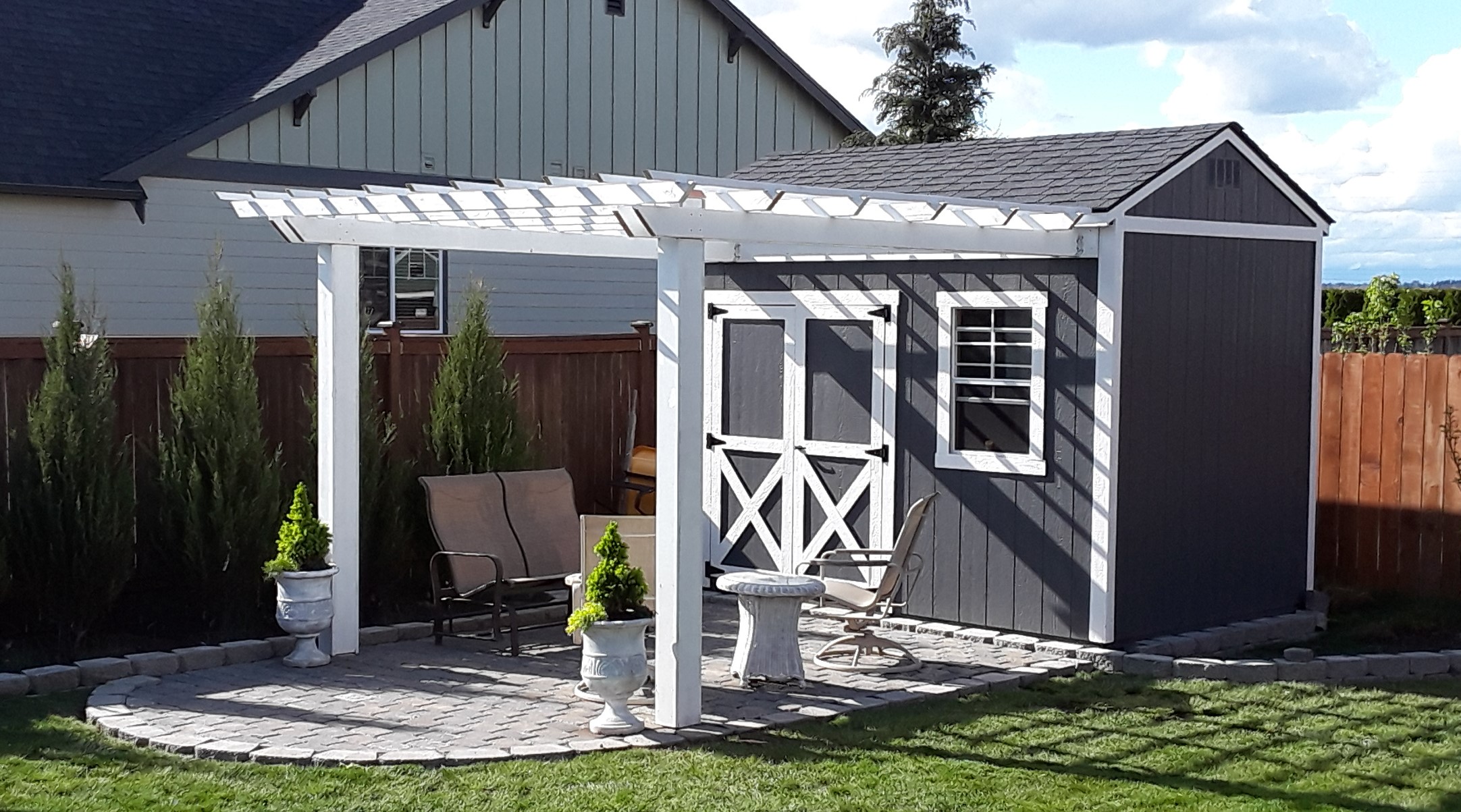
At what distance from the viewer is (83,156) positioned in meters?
12.1

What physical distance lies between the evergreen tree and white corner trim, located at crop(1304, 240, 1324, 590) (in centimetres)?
486

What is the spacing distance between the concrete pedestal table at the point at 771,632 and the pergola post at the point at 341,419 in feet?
7.55

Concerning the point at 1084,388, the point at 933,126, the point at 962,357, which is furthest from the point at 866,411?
the point at 933,126

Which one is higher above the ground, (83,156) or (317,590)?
(83,156)

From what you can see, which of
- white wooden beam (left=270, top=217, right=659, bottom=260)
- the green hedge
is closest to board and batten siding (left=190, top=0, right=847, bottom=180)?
white wooden beam (left=270, top=217, right=659, bottom=260)

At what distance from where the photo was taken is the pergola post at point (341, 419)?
28.5 feet

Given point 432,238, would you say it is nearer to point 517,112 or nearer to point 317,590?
point 317,590

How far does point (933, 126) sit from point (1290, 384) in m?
16.3

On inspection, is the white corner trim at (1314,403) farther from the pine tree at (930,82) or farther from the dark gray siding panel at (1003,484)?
the pine tree at (930,82)

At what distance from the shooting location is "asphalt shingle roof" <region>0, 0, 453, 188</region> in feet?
39.7

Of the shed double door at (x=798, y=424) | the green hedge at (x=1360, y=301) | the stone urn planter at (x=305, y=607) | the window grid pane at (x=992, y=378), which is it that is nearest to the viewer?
the stone urn planter at (x=305, y=607)

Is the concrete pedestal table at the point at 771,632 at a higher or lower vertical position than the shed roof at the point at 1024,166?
lower

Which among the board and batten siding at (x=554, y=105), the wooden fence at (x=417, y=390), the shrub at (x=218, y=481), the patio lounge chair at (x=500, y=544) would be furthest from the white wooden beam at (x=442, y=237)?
the board and batten siding at (x=554, y=105)

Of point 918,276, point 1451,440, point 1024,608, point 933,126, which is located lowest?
point 1024,608
